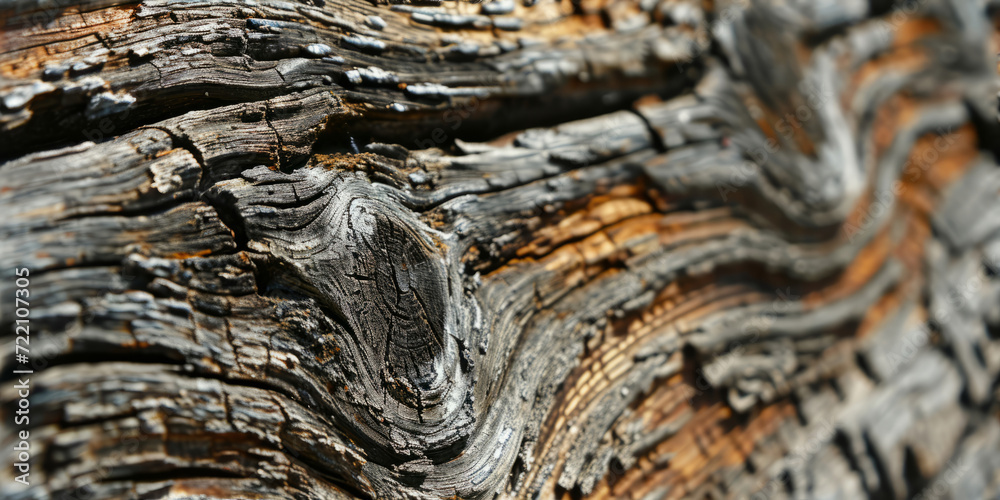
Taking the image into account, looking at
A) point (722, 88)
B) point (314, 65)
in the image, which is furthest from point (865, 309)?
point (314, 65)

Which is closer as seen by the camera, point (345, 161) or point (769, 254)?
point (345, 161)

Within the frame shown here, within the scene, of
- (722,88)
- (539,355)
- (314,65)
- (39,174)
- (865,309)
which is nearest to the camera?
(39,174)

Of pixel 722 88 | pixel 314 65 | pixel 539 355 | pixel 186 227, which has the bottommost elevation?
pixel 539 355

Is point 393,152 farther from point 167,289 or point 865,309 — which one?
point 865,309

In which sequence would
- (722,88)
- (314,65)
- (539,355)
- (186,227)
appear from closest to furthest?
(186,227) < (314,65) < (539,355) < (722,88)

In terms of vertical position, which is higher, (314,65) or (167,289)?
(314,65)

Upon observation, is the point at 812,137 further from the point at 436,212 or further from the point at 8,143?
the point at 8,143
